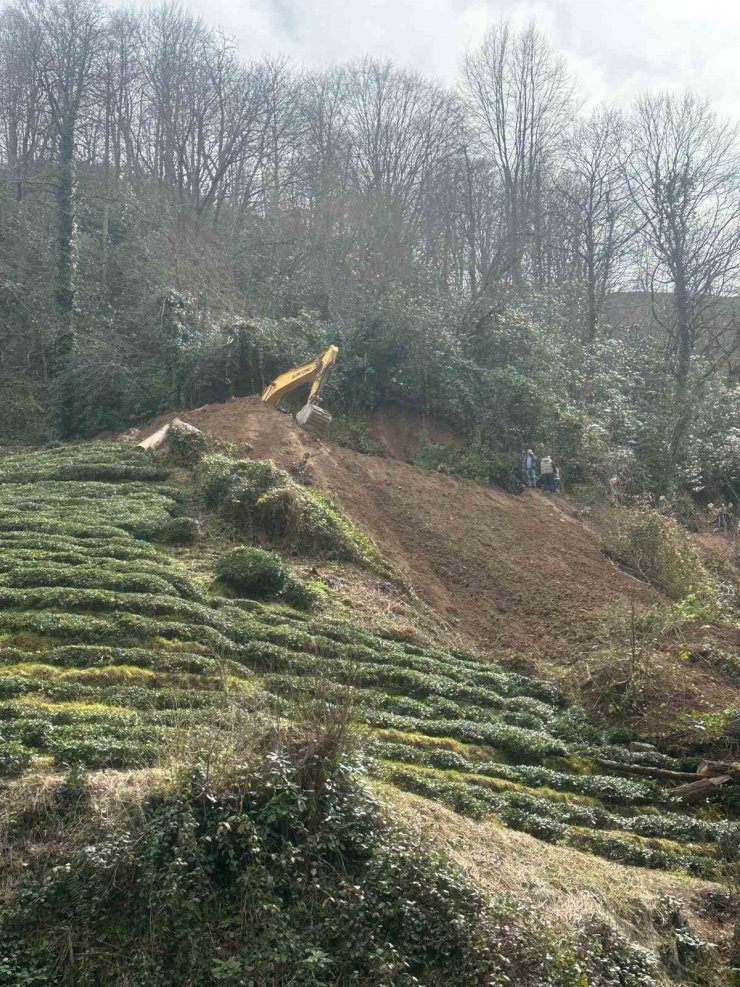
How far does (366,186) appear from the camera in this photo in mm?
40844

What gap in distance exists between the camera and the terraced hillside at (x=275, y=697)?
33.8ft

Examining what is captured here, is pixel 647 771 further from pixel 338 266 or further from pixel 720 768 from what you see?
pixel 338 266

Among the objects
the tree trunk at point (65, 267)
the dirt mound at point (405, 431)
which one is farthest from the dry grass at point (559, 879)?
the tree trunk at point (65, 267)

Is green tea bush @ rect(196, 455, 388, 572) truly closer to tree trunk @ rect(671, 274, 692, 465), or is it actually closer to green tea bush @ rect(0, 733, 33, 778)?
green tea bush @ rect(0, 733, 33, 778)

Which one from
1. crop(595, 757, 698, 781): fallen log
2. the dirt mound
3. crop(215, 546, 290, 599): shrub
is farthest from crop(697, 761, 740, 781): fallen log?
the dirt mound

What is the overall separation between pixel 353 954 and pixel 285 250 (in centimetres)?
3113

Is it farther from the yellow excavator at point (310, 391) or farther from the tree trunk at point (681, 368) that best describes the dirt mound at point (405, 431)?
the tree trunk at point (681, 368)

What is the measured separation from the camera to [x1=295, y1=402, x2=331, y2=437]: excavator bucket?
2330 cm

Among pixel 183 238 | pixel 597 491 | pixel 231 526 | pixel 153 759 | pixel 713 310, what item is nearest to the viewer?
pixel 153 759

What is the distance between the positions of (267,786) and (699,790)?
6.01 metres

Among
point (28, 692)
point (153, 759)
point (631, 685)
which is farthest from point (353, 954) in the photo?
point (631, 685)

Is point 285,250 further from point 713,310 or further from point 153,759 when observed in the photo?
point 153,759

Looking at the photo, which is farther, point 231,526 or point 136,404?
point 136,404

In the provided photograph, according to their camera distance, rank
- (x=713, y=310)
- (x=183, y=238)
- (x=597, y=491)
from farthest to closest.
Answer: (x=713, y=310), (x=183, y=238), (x=597, y=491)
